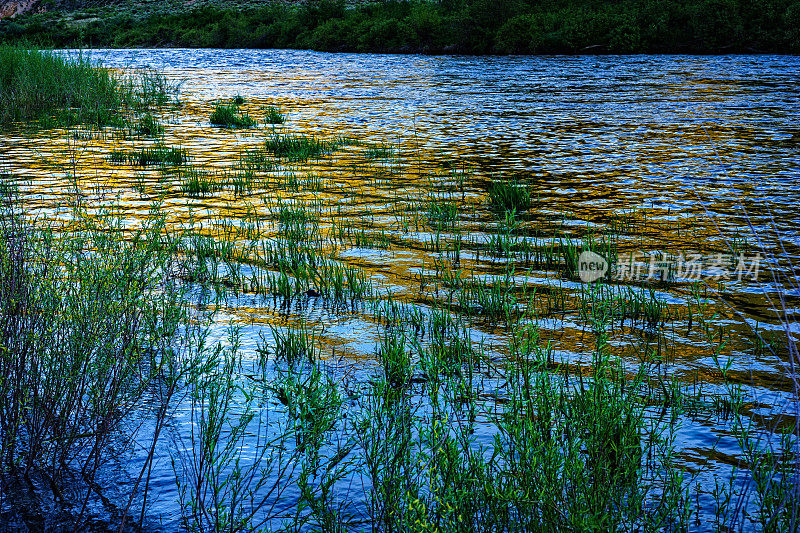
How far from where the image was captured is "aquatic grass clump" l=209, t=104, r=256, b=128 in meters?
21.1

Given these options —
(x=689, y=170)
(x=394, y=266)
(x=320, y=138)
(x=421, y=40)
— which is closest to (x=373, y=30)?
(x=421, y=40)

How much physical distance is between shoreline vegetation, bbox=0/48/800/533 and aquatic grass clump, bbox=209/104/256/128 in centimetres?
1323

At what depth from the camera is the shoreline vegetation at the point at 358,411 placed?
12.8 feet

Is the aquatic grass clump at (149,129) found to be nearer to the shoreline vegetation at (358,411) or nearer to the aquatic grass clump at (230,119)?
the aquatic grass clump at (230,119)

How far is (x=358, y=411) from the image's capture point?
5.23m

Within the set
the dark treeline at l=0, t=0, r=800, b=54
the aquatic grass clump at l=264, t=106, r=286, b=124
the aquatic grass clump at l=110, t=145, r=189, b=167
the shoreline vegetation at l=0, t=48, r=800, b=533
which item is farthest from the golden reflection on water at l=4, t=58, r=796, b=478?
the dark treeline at l=0, t=0, r=800, b=54

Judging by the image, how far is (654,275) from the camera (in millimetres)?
8109

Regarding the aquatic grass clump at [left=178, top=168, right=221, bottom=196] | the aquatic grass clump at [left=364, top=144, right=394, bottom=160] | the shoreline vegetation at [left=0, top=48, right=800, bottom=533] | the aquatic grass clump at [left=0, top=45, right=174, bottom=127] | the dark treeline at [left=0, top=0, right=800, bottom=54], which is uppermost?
the dark treeline at [left=0, top=0, right=800, bottom=54]

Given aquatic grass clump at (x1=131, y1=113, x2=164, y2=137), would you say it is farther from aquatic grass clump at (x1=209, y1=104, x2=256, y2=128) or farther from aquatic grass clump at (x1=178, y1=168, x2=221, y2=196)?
aquatic grass clump at (x1=178, y1=168, x2=221, y2=196)

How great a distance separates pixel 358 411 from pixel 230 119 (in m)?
17.6

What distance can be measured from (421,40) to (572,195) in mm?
46057

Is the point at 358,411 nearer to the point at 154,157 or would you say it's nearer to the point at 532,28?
the point at 154,157

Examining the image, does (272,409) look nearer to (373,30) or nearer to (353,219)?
(353,219)

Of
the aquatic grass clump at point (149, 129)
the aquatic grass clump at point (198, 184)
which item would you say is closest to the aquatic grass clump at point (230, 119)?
the aquatic grass clump at point (149, 129)
